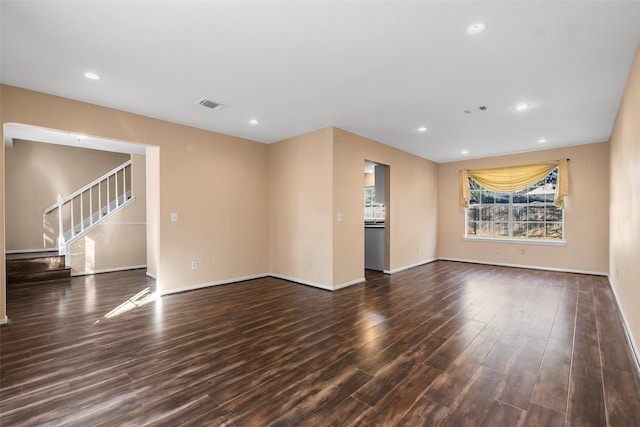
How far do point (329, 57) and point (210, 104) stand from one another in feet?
6.01

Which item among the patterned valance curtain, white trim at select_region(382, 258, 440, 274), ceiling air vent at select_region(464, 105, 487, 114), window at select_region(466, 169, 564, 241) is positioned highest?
ceiling air vent at select_region(464, 105, 487, 114)

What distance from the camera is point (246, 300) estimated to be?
13.1ft

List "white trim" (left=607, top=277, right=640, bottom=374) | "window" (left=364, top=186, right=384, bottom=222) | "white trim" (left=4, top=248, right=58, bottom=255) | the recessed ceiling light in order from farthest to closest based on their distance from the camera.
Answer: "window" (left=364, top=186, right=384, bottom=222)
"white trim" (left=4, top=248, right=58, bottom=255)
"white trim" (left=607, top=277, right=640, bottom=374)
the recessed ceiling light

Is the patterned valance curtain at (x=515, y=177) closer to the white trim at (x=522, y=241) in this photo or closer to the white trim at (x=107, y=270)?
the white trim at (x=522, y=241)

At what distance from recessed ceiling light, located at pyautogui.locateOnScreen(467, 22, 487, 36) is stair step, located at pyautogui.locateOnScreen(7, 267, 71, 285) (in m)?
6.78

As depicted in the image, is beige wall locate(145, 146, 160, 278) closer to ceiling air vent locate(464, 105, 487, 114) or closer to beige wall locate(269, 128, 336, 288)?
beige wall locate(269, 128, 336, 288)

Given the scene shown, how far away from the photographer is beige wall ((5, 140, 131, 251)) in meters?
6.09

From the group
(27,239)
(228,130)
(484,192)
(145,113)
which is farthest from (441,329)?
(27,239)

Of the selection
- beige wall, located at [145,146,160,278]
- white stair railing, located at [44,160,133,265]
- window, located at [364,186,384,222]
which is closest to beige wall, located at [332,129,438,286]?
window, located at [364,186,384,222]

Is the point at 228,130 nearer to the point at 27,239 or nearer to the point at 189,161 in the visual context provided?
the point at 189,161

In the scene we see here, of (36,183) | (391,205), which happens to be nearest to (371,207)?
(391,205)

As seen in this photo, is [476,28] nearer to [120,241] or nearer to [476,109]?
[476,109]

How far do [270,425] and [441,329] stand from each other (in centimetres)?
204

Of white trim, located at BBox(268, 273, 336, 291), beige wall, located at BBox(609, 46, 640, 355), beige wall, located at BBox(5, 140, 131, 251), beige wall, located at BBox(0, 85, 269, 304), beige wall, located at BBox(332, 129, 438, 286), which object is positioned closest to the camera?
beige wall, located at BBox(609, 46, 640, 355)
